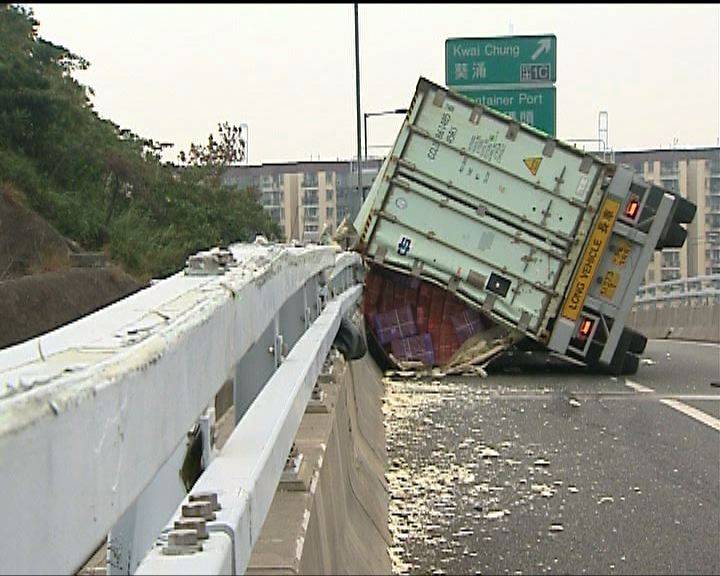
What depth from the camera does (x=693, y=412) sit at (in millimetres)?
10562

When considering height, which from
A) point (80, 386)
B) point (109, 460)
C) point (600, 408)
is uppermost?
point (80, 386)

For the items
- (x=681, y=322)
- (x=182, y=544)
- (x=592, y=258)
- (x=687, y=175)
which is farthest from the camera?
(x=687, y=175)

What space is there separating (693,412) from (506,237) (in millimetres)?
4555

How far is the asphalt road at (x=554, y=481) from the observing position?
5.58 m

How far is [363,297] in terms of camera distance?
15359 millimetres

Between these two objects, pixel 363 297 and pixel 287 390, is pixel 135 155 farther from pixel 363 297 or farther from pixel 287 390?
pixel 287 390

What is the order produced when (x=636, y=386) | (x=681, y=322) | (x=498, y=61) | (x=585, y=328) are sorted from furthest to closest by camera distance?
(x=681, y=322), (x=498, y=61), (x=585, y=328), (x=636, y=386)

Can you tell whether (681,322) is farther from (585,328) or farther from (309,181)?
(309,181)

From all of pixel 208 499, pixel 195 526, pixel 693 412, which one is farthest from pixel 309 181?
pixel 195 526

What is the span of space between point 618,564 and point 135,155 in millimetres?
31372

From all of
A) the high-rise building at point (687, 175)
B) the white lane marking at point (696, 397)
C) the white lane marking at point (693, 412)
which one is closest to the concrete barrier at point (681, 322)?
the white lane marking at point (696, 397)

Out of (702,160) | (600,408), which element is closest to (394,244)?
(600,408)

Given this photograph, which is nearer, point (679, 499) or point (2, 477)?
point (2, 477)

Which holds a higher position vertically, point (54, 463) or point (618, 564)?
point (54, 463)
